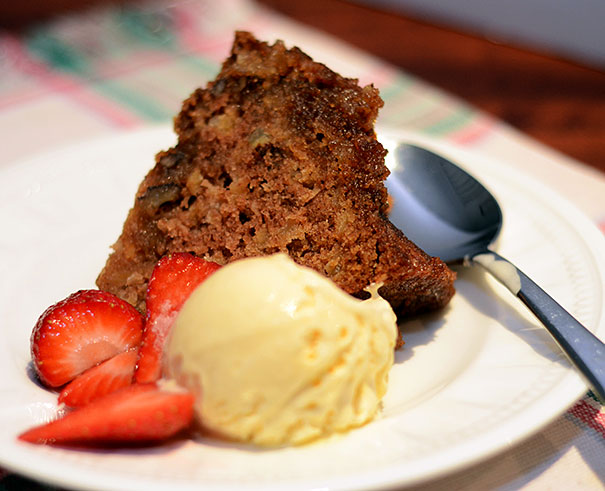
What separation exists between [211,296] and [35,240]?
1149 millimetres

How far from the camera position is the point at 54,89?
14.7ft

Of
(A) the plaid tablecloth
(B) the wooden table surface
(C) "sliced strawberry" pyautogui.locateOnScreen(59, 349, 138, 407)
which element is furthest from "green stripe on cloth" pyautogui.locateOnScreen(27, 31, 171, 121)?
(C) "sliced strawberry" pyautogui.locateOnScreen(59, 349, 138, 407)

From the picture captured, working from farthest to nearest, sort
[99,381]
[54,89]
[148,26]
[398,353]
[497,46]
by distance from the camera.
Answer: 1. [148,26]
2. [497,46]
3. [54,89]
4. [398,353]
5. [99,381]

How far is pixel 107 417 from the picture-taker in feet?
5.22

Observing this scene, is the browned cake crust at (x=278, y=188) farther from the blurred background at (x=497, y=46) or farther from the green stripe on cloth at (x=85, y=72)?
the blurred background at (x=497, y=46)

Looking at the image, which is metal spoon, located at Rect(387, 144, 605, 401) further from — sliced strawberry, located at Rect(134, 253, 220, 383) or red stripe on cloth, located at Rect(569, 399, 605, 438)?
sliced strawberry, located at Rect(134, 253, 220, 383)

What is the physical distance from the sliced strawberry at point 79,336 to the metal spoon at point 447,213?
1103 mm

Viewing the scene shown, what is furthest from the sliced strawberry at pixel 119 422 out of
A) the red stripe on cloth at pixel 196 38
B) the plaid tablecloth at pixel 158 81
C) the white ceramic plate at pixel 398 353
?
the red stripe on cloth at pixel 196 38

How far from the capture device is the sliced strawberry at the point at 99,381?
5.92 ft

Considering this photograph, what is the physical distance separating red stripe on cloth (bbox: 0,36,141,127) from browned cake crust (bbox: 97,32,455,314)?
1976mm

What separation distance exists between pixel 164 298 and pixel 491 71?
11.7ft

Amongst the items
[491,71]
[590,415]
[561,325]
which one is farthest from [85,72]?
[590,415]

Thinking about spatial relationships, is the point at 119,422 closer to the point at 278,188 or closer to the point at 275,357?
the point at 275,357

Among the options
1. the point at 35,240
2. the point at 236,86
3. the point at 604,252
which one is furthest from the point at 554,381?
the point at 35,240
